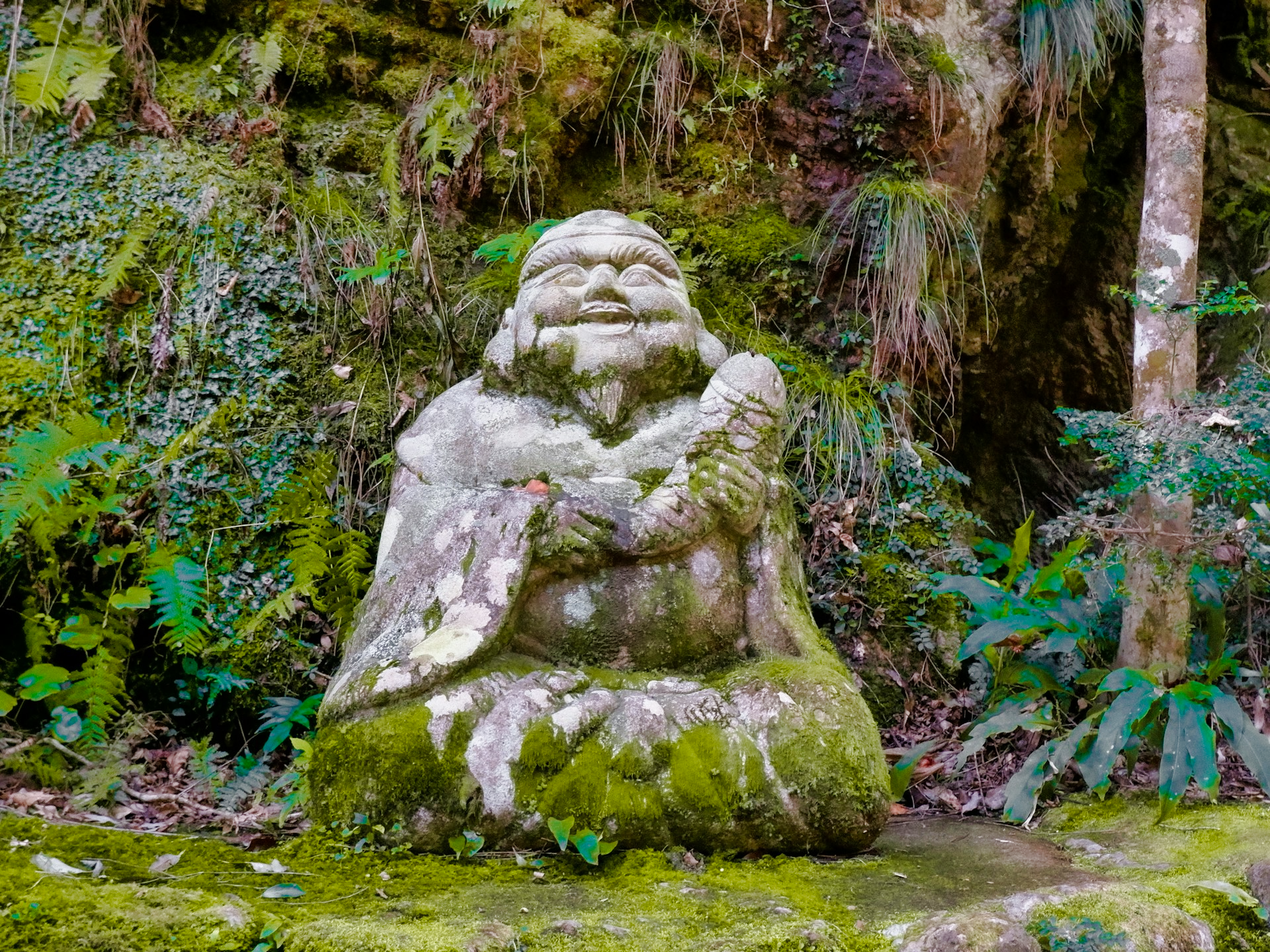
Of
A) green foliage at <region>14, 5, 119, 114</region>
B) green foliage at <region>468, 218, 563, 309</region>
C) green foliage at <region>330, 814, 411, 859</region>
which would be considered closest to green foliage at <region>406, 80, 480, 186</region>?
green foliage at <region>468, 218, 563, 309</region>

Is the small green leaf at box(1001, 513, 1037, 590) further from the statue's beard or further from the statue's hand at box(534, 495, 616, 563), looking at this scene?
the statue's hand at box(534, 495, 616, 563)

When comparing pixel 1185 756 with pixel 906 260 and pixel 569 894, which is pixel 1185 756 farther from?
pixel 906 260

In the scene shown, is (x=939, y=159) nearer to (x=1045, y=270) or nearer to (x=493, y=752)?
(x=1045, y=270)

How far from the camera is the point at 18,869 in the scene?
292 centimetres

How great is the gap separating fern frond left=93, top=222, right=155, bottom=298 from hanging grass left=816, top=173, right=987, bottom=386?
3717 mm

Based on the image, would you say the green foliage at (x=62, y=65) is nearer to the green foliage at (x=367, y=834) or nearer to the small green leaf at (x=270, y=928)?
the green foliage at (x=367, y=834)

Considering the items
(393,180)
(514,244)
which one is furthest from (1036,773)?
(393,180)

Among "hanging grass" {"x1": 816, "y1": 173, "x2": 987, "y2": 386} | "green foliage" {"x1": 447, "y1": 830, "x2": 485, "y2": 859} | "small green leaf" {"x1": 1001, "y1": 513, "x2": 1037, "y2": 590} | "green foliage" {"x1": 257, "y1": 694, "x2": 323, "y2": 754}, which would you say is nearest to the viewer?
"green foliage" {"x1": 447, "y1": 830, "x2": 485, "y2": 859}

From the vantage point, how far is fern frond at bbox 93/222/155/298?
580cm

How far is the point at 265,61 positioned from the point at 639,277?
3253 mm

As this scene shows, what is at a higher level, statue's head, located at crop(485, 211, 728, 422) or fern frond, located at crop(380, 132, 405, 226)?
fern frond, located at crop(380, 132, 405, 226)

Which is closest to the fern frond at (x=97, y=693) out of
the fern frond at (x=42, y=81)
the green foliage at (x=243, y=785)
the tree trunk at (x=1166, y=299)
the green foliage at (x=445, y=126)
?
the green foliage at (x=243, y=785)

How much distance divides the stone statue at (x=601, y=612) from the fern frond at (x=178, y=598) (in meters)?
1.24

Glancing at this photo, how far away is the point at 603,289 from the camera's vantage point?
4.46 m
